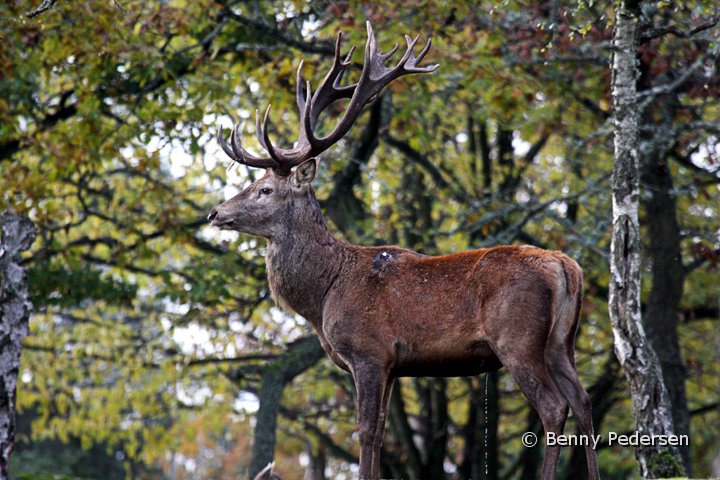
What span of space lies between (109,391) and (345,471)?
977 centimetres

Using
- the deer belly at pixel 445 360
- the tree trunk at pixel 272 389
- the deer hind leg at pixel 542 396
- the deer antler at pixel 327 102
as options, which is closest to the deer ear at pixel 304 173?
the deer antler at pixel 327 102

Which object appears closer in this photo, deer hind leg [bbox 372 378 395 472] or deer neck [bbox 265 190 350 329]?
deer hind leg [bbox 372 378 395 472]

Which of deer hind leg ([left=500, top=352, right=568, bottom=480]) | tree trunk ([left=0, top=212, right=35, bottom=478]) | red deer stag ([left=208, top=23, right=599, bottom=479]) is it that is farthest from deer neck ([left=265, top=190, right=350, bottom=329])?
tree trunk ([left=0, top=212, right=35, bottom=478])

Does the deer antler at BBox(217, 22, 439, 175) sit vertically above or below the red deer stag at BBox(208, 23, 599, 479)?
above

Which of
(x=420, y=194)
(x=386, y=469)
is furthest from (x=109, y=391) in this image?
(x=420, y=194)

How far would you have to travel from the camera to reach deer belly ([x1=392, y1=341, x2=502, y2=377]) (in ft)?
22.9

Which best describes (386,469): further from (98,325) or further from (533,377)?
(533,377)

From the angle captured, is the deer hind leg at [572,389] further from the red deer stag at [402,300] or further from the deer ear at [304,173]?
the deer ear at [304,173]

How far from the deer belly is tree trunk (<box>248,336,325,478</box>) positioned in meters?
5.68

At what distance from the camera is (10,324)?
8281 millimetres

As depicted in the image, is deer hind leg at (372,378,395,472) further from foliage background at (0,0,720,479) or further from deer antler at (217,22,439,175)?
foliage background at (0,0,720,479)

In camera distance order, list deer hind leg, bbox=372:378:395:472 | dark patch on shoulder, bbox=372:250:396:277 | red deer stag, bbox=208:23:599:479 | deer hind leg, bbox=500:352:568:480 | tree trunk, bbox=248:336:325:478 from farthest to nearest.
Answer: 1. tree trunk, bbox=248:336:325:478
2. dark patch on shoulder, bbox=372:250:396:277
3. deer hind leg, bbox=372:378:395:472
4. red deer stag, bbox=208:23:599:479
5. deer hind leg, bbox=500:352:568:480

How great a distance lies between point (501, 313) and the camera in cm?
680

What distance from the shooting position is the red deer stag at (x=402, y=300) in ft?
22.2
